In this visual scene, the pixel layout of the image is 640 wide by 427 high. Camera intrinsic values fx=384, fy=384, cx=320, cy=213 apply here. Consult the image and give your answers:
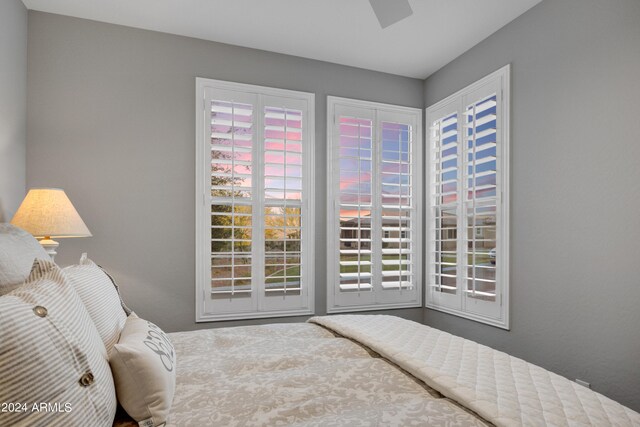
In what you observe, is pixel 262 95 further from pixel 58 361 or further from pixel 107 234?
pixel 58 361

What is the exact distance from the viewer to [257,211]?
3154 mm

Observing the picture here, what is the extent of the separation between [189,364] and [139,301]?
1.65 meters

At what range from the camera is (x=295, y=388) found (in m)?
1.24

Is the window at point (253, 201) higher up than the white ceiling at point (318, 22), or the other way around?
the white ceiling at point (318, 22)

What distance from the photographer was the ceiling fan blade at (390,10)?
2.49 metres

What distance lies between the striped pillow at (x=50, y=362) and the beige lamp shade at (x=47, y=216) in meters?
1.34

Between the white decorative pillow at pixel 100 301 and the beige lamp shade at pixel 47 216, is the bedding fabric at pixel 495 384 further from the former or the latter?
the beige lamp shade at pixel 47 216

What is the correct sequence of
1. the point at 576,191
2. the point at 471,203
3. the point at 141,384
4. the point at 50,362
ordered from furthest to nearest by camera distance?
1. the point at 471,203
2. the point at 576,191
3. the point at 141,384
4. the point at 50,362

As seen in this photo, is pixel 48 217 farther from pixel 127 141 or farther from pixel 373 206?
pixel 373 206

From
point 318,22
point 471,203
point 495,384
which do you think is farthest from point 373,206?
point 495,384

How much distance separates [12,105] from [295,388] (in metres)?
2.49

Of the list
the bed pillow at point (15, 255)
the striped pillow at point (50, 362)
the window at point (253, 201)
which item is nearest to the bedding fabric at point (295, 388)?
the striped pillow at point (50, 362)

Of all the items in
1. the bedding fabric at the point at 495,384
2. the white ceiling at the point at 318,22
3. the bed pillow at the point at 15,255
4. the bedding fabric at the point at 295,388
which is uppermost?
the white ceiling at the point at 318,22

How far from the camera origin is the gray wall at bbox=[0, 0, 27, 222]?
7.39ft
